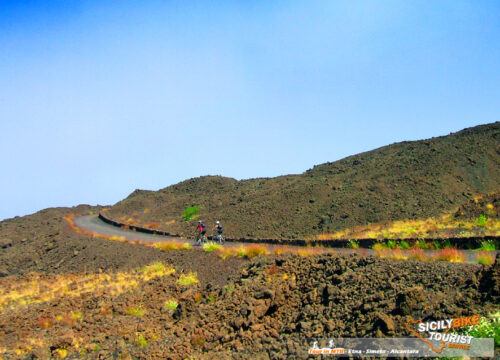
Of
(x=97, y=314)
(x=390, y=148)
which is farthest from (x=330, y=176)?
(x=97, y=314)

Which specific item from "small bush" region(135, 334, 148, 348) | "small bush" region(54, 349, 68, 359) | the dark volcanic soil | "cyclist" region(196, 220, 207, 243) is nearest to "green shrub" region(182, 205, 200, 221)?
"cyclist" region(196, 220, 207, 243)

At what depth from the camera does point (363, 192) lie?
35.5 metres

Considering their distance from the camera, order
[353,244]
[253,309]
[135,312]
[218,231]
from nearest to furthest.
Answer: [253,309]
[135,312]
[353,244]
[218,231]

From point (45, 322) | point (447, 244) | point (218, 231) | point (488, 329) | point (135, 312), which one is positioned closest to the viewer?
point (488, 329)

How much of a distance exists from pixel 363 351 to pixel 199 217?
113ft

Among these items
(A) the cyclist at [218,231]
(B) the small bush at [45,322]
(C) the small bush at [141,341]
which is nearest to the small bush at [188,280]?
(B) the small bush at [45,322]

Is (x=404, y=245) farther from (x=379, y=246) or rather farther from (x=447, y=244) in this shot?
(x=447, y=244)

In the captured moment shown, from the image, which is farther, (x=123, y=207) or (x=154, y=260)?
(x=123, y=207)

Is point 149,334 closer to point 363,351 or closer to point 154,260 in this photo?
point 363,351

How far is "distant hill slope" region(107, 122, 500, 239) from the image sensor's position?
32.7 metres

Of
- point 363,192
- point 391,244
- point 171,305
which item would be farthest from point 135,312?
point 363,192

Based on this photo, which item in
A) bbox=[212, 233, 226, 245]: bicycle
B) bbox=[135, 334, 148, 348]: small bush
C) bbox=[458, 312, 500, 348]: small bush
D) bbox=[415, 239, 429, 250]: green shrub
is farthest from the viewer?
bbox=[212, 233, 226, 245]: bicycle

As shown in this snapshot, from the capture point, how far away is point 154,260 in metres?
21.8

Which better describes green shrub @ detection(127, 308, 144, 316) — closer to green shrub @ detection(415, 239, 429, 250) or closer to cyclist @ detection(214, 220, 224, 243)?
green shrub @ detection(415, 239, 429, 250)
